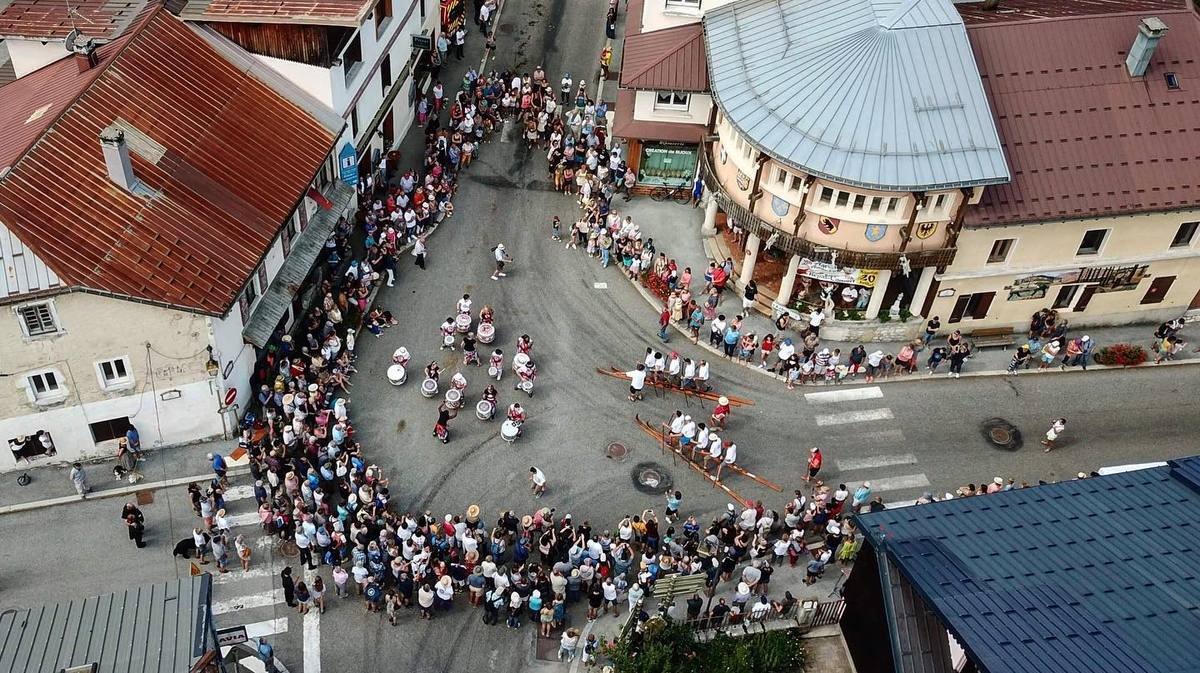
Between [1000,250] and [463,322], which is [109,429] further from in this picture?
[1000,250]

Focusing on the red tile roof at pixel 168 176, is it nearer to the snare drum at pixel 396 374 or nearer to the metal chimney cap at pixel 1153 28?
the snare drum at pixel 396 374

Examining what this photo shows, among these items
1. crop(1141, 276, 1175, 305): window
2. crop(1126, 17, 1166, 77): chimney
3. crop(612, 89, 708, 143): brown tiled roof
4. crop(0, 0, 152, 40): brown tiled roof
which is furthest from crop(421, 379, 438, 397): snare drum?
crop(1141, 276, 1175, 305): window

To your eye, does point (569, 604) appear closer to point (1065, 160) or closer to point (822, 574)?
point (822, 574)

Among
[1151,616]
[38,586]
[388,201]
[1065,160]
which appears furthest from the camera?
[388,201]

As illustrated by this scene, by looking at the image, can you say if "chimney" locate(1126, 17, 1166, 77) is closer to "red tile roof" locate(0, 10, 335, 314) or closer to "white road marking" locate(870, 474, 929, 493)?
"white road marking" locate(870, 474, 929, 493)

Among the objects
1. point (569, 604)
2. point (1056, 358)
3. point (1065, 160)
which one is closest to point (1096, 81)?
point (1065, 160)

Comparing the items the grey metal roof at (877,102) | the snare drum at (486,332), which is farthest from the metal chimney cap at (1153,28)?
the snare drum at (486,332)
